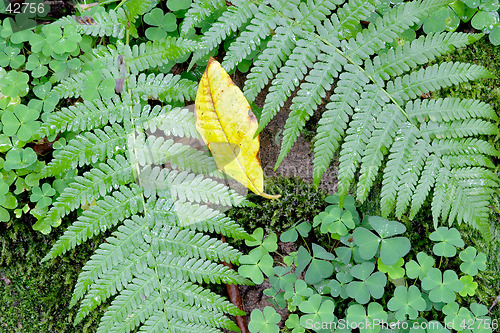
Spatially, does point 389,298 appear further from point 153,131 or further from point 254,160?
point 153,131

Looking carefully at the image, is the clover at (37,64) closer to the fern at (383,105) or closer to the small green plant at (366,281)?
the fern at (383,105)

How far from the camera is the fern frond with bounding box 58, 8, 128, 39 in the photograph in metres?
2.55

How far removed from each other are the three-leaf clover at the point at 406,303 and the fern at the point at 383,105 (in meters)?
0.58

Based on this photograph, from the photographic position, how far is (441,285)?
102 inches

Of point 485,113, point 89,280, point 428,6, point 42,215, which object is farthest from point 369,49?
point 42,215

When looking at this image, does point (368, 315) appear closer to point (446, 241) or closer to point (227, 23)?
point (446, 241)

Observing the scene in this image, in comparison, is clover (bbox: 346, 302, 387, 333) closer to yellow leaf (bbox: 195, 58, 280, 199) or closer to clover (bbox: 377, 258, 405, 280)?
clover (bbox: 377, 258, 405, 280)

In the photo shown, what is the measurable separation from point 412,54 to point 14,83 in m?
2.57

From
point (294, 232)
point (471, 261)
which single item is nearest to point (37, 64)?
point (294, 232)

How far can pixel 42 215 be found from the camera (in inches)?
106

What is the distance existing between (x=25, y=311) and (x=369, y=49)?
288 cm

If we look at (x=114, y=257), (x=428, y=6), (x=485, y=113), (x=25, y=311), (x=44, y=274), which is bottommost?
(x=25, y=311)

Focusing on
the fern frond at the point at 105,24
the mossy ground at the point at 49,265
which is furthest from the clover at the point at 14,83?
the mossy ground at the point at 49,265

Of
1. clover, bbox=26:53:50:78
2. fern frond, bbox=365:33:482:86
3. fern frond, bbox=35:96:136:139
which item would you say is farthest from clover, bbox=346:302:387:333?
clover, bbox=26:53:50:78
